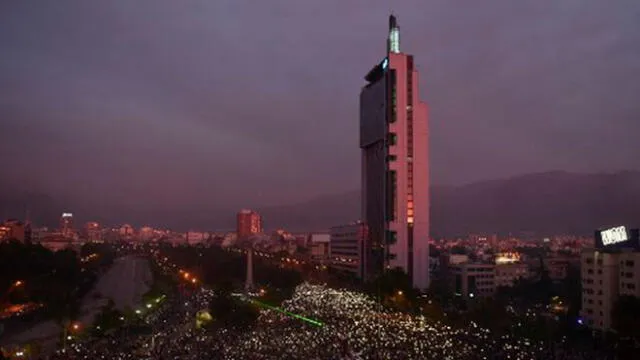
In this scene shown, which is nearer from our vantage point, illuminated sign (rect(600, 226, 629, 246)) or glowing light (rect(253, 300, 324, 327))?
glowing light (rect(253, 300, 324, 327))

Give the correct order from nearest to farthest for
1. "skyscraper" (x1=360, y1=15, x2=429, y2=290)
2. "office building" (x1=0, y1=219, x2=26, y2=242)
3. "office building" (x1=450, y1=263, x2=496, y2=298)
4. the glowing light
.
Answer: the glowing light → "skyscraper" (x1=360, y1=15, x2=429, y2=290) → "office building" (x1=450, y1=263, x2=496, y2=298) → "office building" (x1=0, y1=219, x2=26, y2=242)

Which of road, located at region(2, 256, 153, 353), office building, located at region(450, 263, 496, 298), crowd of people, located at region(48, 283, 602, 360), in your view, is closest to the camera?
crowd of people, located at region(48, 283, 602, 360)

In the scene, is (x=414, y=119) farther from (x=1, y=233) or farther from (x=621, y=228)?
(x=1, y=233)

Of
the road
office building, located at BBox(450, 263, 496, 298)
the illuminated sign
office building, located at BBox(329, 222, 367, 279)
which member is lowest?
the road

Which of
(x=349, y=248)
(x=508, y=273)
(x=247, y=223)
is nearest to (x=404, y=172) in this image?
(x=508, y=273)

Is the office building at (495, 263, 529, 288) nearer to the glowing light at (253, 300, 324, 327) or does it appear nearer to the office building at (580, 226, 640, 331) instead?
the office building at (580, 226, 640, 331)

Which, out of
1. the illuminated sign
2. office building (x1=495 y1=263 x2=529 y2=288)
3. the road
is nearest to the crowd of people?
the road

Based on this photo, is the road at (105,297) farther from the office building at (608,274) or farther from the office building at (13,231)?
the office building at (608,274)

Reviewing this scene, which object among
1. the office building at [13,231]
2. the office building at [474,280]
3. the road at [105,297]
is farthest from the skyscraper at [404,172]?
the office building at [13,231]
